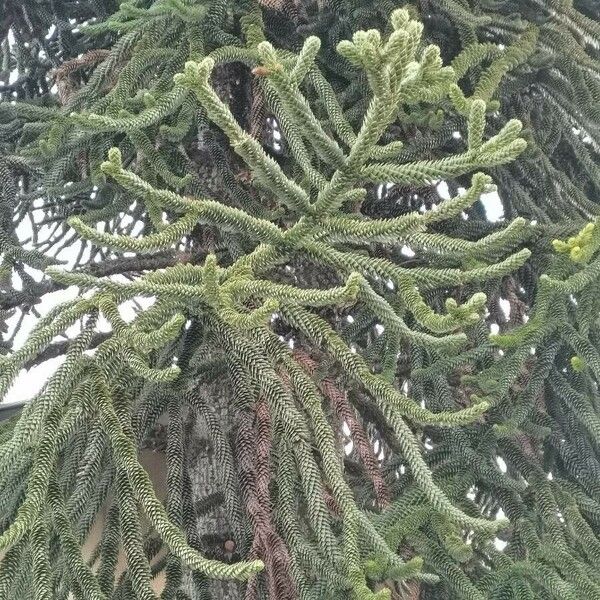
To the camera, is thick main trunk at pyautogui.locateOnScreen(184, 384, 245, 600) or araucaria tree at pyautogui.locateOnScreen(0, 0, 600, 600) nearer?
araucaria tree at pyautogui.locateOnScreen(0, 0, 600, 600)

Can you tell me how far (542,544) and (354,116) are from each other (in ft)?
5.09

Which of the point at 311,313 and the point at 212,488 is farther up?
the point at 311,313

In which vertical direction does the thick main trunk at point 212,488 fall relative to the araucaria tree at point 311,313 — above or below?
below

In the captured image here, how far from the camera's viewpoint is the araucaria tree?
1.95m


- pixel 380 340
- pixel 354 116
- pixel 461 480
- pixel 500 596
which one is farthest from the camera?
pixel 354 116

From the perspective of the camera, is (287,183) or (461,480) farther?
(461,480)

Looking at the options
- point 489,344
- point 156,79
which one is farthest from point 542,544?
point 156,79

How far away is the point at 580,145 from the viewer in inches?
138

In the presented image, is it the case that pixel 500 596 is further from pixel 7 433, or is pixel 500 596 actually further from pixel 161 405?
pixel 7 433

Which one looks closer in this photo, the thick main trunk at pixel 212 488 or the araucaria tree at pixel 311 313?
the araucaria tree at pixel 311 313

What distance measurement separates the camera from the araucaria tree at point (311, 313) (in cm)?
195

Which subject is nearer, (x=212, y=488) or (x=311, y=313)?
(x=311, y=313)

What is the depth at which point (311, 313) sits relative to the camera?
223cm

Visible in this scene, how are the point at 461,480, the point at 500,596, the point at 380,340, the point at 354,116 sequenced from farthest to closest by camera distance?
the point at 354,116 → the point at 380,340 → the point at 461,480 → the point at 500,596
